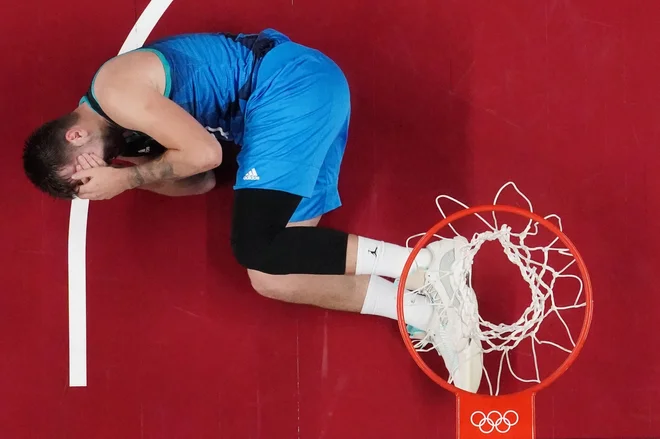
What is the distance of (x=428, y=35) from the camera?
Result: 2.80 metres

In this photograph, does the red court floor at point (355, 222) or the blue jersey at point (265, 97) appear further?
the red court floor at point (355, 222)

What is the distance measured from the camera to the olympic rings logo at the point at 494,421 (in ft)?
7.61

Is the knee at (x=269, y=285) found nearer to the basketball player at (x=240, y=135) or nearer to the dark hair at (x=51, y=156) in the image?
the basketball player at (x=240, y=135)

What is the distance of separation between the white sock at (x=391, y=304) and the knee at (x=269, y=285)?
1.15 feet

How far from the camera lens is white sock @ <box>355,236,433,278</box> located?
Result: 2.40m

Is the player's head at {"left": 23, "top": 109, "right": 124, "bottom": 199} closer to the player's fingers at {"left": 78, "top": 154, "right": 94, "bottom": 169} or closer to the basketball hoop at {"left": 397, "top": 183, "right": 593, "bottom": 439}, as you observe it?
the player's fingers at {"left": 78, "top": 154, "right": 94, "bottom": 169}

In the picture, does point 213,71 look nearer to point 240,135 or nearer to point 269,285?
point 240,135

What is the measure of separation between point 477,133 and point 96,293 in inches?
73.3

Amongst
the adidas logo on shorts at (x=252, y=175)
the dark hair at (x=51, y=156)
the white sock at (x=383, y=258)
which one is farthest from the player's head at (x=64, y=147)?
the white sock at (x=383, y=258)

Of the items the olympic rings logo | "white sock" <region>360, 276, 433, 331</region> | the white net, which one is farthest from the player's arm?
the olympic rings logo

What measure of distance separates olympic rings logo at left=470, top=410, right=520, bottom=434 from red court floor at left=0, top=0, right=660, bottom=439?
15.6 inches

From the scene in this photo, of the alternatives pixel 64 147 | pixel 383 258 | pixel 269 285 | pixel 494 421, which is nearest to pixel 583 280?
pixel 494 421

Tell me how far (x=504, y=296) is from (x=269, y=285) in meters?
1.05

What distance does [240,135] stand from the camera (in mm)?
2473
